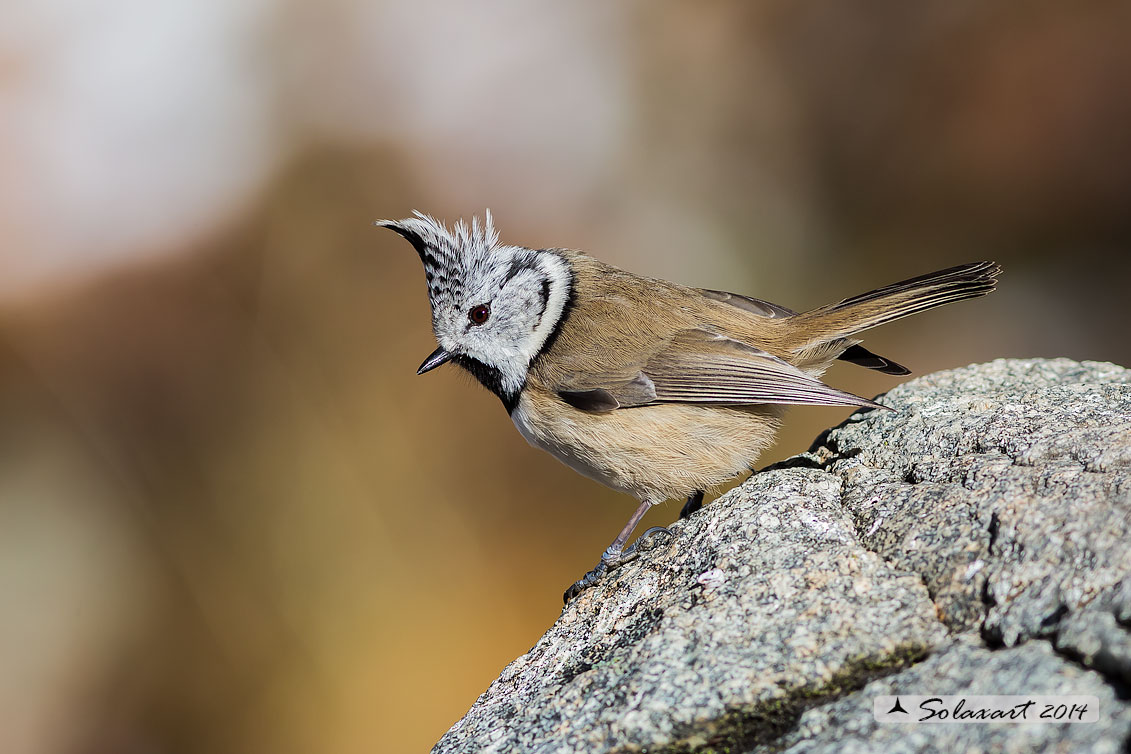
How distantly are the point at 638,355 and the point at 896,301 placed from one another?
999mm

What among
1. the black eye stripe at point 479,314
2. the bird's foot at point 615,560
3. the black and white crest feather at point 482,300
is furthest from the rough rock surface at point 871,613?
the black eye stripe at point 479,314

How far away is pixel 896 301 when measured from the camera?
3.34 meters

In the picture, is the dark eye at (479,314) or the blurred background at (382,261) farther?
the blurred background at (382,261)

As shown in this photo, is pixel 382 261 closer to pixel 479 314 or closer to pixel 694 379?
pixel 479 314

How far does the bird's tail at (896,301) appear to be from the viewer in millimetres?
3295

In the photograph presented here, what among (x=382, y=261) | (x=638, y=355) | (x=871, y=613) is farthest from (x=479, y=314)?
(x=382, y=261)

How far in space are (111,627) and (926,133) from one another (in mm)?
6425

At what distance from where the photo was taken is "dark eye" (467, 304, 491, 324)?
377 cm

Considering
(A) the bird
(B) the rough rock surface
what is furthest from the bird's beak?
(B) the rough rock surface

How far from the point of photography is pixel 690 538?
2748 mm

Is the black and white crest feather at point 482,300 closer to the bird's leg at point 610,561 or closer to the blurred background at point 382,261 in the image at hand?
the bird's leg at point 610,561

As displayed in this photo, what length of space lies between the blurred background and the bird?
1181mm

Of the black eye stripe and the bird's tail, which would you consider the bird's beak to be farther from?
the bird's tail

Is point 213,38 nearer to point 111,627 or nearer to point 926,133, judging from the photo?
point 111,627
